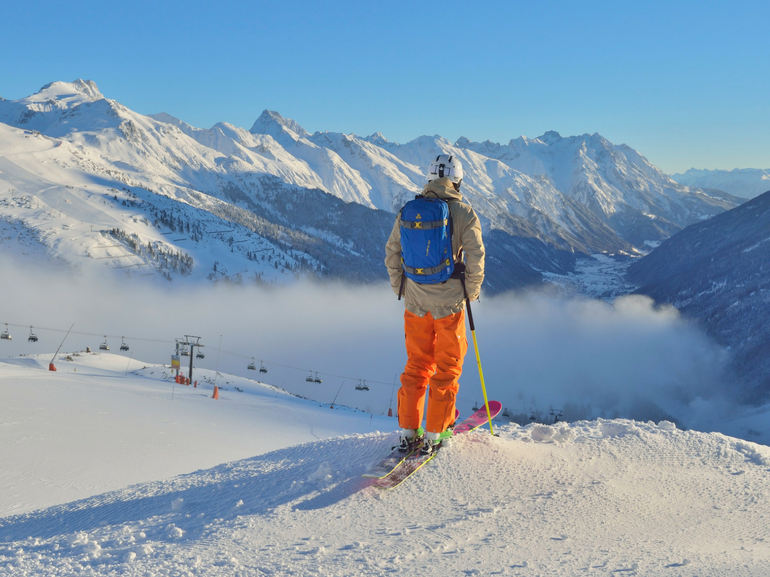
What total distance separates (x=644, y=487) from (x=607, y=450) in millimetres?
867

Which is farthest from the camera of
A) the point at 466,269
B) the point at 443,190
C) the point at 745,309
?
the point at 745,309

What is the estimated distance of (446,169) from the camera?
20.4 feet

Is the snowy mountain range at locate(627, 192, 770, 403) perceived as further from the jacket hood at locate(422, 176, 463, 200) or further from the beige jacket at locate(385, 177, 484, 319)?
the jacket hood at locate(422, 176, 463, 200)

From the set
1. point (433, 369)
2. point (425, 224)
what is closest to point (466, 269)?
point (425, 224)

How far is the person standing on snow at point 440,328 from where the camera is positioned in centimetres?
588

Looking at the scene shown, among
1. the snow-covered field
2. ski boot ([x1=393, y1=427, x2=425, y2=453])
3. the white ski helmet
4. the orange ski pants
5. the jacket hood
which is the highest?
the white ski helmet

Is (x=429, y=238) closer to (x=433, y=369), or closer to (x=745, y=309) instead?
(x=433, y=369)

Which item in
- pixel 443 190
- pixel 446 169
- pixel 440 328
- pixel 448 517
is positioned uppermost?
pixel 446 169

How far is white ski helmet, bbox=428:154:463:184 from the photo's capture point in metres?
6.21

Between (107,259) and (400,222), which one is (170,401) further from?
(107,259)

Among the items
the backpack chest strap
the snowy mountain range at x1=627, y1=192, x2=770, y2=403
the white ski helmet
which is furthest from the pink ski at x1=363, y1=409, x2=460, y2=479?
the snowy mountain range at x1=627, y1=192, x2=770, y2=403

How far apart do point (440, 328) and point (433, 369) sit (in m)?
0.54

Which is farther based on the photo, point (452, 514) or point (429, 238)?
point (429, 238)

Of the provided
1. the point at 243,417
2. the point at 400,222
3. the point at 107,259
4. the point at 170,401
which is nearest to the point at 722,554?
the point at 400,222
